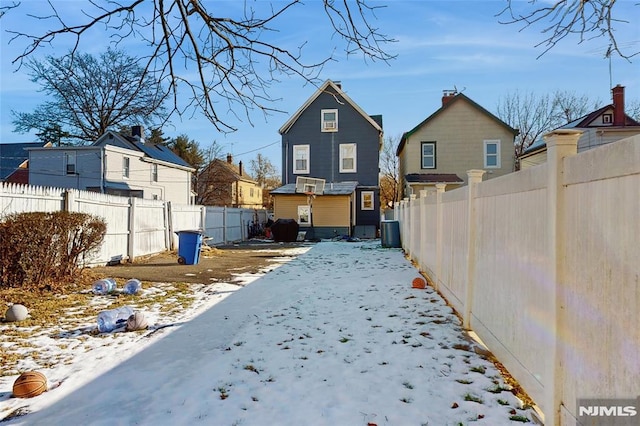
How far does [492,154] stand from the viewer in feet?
71.9

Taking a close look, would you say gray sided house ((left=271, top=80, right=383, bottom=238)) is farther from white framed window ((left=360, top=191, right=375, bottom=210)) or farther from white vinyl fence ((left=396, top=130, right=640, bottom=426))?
white vinyl fence ((left=396, top=130, right=640, bottom=426))

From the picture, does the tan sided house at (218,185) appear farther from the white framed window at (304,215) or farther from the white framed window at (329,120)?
the white framed window at (304,215)

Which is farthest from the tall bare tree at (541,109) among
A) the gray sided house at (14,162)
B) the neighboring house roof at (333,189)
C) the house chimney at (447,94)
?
the gray sided house at (14,162)

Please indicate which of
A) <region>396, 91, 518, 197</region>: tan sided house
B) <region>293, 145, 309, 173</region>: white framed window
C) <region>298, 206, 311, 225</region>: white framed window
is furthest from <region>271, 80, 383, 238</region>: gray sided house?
<region>396, 91, 518, 197</region>: tan sided house

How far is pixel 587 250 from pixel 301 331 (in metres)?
3.39

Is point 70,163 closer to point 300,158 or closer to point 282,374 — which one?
point 300,158

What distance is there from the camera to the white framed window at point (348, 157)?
23.2 metres

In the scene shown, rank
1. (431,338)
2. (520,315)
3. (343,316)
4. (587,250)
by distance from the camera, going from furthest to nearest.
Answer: (343,316) → (431,338) → (520,315) → (587,250)

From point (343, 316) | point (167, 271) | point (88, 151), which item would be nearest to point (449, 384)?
point (343, 316)

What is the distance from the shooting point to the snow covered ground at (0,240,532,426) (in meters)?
2.78

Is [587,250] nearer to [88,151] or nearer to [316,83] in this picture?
[316,83]

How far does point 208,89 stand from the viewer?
13.9 ft

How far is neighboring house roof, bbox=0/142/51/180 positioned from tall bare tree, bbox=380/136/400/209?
3049 centimetres

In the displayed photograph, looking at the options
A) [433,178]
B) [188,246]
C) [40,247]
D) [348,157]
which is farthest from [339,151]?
[40,247]
